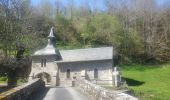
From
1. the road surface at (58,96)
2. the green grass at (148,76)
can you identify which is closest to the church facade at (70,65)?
the green grass at (148,76)

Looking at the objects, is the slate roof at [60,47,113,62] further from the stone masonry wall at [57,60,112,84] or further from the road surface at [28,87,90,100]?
the road surface at [28,87,90,100]

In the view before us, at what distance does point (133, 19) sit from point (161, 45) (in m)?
9.26

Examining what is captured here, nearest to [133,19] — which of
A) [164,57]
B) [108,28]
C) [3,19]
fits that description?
[108,28]

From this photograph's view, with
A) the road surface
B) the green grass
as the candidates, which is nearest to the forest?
the green grass

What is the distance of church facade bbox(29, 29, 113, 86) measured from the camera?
50281 millimetres

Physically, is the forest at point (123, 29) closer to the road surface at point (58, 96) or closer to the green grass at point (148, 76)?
the green grass at point (148, 76)

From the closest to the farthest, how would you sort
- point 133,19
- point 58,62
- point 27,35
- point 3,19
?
point 3,19, point 27,35, point 58,62, point 133,19

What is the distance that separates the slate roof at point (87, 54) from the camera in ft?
167

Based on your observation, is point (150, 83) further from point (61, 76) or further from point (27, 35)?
point (27, 35)

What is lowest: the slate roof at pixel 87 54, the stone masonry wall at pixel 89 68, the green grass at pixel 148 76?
the green grass at pixel 148 76

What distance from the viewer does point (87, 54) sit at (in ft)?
173

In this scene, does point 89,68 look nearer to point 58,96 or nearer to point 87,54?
point 87,54

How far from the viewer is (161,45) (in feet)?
232

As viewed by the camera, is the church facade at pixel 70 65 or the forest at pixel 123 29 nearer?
the church facade at pixel 70 65
